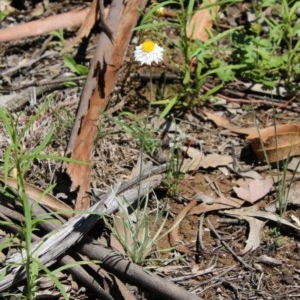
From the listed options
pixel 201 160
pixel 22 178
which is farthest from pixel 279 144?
pixel 22 178

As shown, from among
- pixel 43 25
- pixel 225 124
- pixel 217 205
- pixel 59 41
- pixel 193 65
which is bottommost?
pixel 217 205

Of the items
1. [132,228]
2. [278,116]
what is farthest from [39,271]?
[278,116]

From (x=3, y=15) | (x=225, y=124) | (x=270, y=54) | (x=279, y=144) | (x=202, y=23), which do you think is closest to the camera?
(x=279, y=144)

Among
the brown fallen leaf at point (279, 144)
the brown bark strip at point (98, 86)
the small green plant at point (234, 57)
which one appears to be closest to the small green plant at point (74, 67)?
the brown bark strip at point (98, 86)

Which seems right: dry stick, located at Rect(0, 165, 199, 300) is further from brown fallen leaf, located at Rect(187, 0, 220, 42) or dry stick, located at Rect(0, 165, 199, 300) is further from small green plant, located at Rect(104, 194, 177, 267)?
brown fallen leaf, located at Rect(187, 0, 220, 42)

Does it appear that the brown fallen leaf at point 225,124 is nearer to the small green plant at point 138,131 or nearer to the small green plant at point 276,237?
the small green plant at point 138,131

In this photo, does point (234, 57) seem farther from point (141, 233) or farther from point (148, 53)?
point (141, 233)
